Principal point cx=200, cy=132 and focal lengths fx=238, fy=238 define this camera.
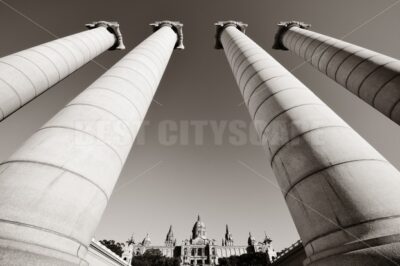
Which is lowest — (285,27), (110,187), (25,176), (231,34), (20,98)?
(25,176)

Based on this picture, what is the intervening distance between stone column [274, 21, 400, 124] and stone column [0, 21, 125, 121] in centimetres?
2161

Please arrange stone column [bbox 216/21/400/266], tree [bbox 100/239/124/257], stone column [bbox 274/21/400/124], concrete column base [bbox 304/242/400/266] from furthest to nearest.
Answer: tree [bbox 100/239/124/257] → stone column [bbox 274/21/400/124] → stone column [bbox 216/21/400/266] → concrete column base [bbox 304/242/400/266]

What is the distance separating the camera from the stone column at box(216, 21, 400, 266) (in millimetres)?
4562

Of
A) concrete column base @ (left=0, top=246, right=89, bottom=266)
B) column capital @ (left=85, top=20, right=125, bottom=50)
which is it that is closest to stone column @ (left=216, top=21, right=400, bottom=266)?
concrete column base @ (left=0, top=246, right=89, bottom=266)

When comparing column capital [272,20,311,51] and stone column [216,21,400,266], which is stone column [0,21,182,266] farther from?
column capital [272,20,311,51]

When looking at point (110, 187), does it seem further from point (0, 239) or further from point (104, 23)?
point (104, 23)

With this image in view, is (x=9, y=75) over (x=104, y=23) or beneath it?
beneath

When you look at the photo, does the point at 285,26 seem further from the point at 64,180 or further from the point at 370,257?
the point at 64,180

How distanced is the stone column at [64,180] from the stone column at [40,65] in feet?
30.6

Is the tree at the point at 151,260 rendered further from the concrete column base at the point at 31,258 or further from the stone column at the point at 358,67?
the concrete column base at the point at 31,258

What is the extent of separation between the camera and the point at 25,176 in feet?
16.4

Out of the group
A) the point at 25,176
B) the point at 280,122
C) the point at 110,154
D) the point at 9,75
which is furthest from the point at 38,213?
the point at 9,75

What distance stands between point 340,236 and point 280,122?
396 cm

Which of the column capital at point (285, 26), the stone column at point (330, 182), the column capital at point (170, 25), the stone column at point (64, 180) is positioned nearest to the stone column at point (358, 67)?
the column capital at point (285, 26)
